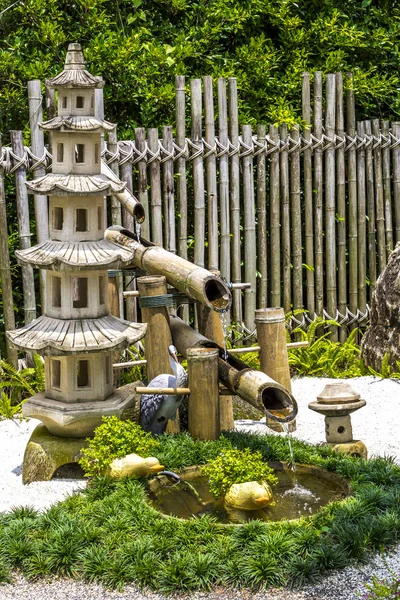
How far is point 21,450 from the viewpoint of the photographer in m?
7.61

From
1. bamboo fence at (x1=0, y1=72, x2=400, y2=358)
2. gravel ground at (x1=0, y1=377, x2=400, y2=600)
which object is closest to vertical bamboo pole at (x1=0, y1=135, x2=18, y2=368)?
bamboo fence at (x1=0, y1=72, x2=400, y2=358)

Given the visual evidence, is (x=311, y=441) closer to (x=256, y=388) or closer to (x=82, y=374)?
(x=256, y=388)

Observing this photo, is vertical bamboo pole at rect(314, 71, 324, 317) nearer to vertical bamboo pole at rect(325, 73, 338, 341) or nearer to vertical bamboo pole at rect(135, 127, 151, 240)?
vertical bamboo pole at rect(325, 73, 338, 341)

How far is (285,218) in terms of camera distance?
9.98m


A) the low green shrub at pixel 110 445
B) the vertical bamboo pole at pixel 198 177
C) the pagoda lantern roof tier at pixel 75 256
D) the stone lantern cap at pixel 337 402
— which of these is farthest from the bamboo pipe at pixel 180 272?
the vertical bamboo pole at pixel 198 177

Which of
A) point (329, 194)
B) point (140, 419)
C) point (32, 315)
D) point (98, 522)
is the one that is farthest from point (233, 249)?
point (98, 522)

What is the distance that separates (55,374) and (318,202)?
4.35m

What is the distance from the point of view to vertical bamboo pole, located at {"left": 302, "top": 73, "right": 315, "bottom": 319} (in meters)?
10.0

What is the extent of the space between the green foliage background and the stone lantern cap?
3819 millimetres

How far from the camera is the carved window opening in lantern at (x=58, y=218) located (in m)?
6.83

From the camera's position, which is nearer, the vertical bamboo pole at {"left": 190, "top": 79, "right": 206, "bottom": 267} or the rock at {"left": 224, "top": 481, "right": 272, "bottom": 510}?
the rock at {"left": 224, "top": 481, "right": 272, "bottom": 510}

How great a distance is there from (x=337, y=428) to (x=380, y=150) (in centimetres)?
453

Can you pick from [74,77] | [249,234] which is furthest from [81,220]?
[249,234]

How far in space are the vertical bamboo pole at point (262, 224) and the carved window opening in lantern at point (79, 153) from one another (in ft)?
10.1
